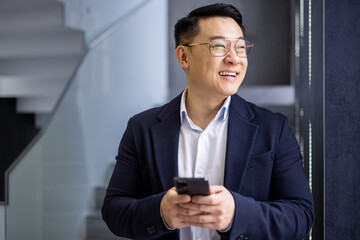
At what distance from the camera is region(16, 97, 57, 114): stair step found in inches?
177

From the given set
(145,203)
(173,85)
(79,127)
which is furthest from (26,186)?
(145,203)

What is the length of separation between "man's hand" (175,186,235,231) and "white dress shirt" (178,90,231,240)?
23 cm

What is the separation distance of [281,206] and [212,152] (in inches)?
11.3

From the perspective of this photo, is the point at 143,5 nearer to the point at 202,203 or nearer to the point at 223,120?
the point at 223,120

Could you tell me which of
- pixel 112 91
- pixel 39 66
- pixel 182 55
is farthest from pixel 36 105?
pixel 182 55

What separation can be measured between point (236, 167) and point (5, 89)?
348 cm

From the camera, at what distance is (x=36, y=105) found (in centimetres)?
455

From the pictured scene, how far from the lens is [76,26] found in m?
4.32

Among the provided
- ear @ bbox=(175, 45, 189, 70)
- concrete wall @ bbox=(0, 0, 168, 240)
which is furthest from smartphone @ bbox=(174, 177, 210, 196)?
concrete wall @ bbox=(0, 0, 168, 240)

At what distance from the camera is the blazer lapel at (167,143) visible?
1.48 metres

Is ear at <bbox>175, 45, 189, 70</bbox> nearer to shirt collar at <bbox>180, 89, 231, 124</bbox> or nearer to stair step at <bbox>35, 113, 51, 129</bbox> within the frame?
shirt collar at <bbox>180, 89, 231, 124</bbox>

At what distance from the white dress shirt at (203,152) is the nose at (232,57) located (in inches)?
6.6

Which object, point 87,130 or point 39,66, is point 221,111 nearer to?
point 87,130

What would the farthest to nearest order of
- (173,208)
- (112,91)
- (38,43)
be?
1. (38,43)
2. (112,91)
3. (173,208)
